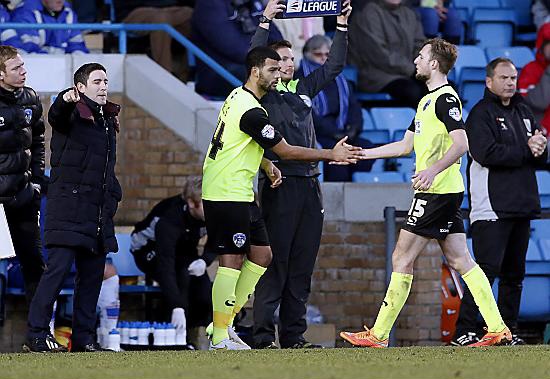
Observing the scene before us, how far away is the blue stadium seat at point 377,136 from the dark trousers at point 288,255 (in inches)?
133

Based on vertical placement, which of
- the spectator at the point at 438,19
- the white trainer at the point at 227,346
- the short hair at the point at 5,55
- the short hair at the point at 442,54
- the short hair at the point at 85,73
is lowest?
the white trainer at the point at 227,346

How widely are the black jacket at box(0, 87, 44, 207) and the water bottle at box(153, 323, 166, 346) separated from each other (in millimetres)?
1550

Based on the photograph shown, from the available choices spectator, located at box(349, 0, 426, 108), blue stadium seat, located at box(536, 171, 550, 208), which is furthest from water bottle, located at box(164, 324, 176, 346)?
spectator, located at box(349, 0, 426, 108)

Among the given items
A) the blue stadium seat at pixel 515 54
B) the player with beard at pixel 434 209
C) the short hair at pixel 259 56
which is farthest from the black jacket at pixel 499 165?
the blue stadium seat at pixel 515 54

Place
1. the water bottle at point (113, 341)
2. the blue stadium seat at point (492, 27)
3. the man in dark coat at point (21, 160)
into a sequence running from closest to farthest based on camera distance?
the man in dark coat at point (21, 160), the water bottle at point (113, 341), the blue stadium seat at point (492, 27)

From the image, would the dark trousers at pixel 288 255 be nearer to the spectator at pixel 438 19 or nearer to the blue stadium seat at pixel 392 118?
the blue stadium seat at pixel 392 118

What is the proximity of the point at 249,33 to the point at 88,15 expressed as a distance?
1867 mm

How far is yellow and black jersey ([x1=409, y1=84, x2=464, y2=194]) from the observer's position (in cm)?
955

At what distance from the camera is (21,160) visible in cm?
990

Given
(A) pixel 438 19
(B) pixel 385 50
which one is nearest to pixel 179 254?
(B) pixel 385 50

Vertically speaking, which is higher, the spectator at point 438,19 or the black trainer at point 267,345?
the spectator at point 438,19

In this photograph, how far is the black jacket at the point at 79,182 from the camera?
9570 mm

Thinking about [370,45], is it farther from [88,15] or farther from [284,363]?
[284,363]

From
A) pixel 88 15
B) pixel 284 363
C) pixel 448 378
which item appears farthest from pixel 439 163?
pixel 88 15
